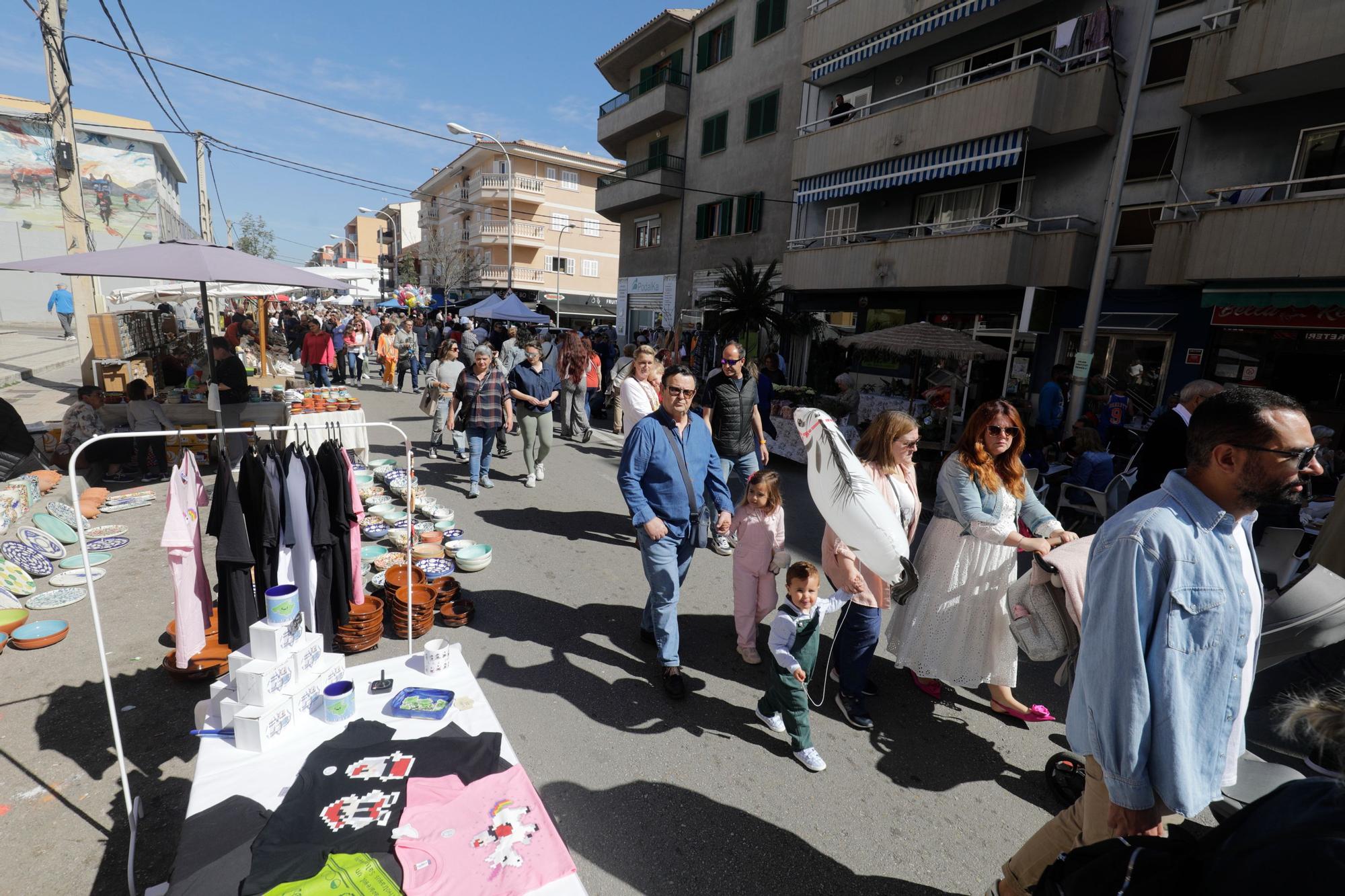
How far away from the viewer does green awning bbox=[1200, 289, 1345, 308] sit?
909 cm

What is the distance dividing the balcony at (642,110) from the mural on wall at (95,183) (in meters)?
31.9

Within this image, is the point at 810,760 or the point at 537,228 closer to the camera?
the point at 810,760

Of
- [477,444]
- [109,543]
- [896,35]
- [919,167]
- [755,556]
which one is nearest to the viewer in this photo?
[755,556]

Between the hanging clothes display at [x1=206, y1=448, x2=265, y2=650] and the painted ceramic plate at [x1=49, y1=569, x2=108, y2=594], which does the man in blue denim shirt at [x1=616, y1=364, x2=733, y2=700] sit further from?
the painted ceramic plate at [x1=49, y1=569, x2=108, y2=594]

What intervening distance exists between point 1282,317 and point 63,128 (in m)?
19.7

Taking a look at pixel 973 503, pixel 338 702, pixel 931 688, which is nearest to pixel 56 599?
pixel 338 702

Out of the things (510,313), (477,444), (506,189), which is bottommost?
(477,444)

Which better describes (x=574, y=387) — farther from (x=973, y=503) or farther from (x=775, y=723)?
(x=973, y=503)

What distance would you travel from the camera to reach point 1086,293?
40.5 feet

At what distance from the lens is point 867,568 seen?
3.61 meters

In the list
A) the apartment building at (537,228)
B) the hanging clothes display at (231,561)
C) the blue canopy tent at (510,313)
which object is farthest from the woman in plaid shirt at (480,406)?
the apartment building at (537,228)

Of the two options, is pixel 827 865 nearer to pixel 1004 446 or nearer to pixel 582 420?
pixel 1004 446

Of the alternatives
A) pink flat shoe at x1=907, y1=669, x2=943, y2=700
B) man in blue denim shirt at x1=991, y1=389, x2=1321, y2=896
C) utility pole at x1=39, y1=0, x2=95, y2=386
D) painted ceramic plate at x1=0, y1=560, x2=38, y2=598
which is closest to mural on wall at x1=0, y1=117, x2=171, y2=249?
utility pole at x1=39, y1=0, x2=95, y2=386

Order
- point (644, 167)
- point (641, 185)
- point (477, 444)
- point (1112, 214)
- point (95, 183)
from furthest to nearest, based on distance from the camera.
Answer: point (95, 183), point (644, 167), point (641, 185), point (1112, 214), point (477, 444)
